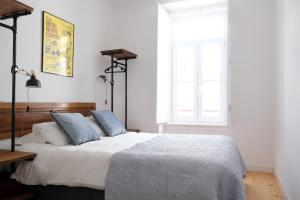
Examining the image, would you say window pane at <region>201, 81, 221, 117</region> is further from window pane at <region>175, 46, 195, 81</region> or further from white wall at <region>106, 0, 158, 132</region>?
white wall at <region>106, 0, 158, 132</region>

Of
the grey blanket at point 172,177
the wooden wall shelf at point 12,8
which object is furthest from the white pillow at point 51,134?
the wooden wall shelf at point 12,8

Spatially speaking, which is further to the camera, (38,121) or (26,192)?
(38,121)

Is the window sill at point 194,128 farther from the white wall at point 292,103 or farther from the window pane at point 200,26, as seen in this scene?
the window pane at point 200,26

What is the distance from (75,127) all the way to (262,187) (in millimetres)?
2306

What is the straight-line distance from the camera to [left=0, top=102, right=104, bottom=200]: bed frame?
6.32ft

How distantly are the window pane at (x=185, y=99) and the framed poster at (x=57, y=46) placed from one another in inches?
78.7

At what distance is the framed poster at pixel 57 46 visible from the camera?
2795 millimetres

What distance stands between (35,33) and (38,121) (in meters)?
0.98

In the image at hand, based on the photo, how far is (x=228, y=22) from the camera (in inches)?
149

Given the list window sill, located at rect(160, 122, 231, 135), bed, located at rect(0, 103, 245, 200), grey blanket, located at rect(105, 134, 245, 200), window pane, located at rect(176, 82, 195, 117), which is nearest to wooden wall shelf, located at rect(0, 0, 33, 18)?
bed, located at rect(0, 103, 245, 200)

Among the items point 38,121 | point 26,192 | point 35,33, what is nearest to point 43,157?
point 26,192

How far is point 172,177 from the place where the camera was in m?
1.64

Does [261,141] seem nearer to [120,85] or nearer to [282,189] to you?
[282,189]

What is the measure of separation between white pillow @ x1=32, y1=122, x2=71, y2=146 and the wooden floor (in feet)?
6.63
